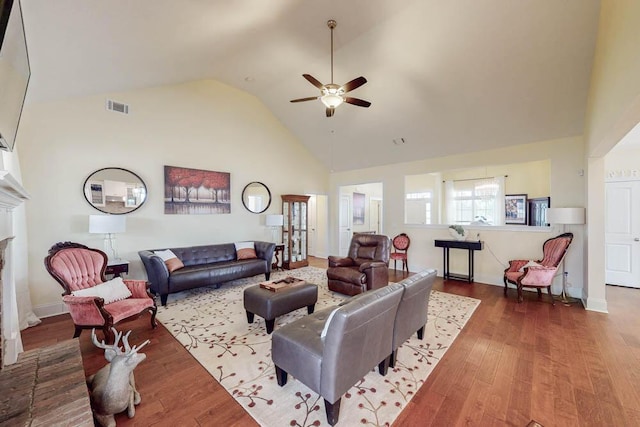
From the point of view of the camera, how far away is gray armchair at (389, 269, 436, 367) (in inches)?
89.5

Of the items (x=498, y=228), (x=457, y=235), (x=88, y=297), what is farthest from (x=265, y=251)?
(x=498, y=228)

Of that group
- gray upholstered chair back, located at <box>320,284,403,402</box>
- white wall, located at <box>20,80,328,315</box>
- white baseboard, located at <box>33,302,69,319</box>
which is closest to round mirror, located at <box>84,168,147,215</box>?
white wall, located at <box>20,80,328,315</box>

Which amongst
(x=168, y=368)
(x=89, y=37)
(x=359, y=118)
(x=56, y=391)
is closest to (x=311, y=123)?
(x=359, y=118)

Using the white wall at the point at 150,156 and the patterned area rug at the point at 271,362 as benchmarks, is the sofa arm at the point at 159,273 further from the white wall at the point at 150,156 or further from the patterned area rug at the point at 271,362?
the white wall at the point at 150,156

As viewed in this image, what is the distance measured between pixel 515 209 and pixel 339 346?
283 inches

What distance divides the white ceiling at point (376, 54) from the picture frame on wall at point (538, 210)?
7.85 ft

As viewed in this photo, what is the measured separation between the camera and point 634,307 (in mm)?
3789

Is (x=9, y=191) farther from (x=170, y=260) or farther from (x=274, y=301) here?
(x=170, y=260)

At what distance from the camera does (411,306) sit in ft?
7.96

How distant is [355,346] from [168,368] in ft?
6.01

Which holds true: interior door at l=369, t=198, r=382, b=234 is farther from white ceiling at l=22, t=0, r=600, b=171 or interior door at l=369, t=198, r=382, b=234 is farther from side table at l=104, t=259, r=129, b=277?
side table at l=104, t=259, r=129, b=277

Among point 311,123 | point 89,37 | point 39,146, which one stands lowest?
point 39,146

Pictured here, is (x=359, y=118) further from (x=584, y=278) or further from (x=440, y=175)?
(x=584, y=278)

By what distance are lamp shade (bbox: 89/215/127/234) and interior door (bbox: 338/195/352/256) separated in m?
5.33
